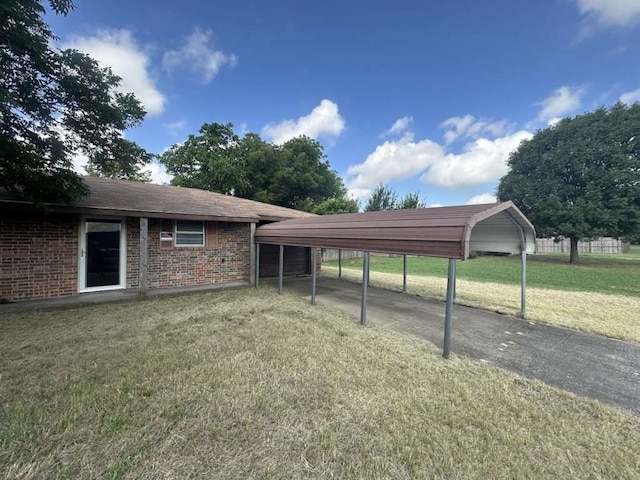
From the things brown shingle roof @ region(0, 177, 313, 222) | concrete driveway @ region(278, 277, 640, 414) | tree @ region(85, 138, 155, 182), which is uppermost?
tree @ region(85, 138, 155, 182)

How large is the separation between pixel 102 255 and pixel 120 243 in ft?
1.83

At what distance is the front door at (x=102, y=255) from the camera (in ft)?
24.6

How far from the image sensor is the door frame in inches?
291

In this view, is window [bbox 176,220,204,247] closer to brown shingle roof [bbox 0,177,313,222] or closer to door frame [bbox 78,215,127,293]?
brown shingle roof [bbox 0,177,313,222]

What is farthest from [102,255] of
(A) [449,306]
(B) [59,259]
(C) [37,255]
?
(A) [449,306]

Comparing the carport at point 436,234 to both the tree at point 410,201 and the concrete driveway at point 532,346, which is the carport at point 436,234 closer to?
the concrete driveway at point 532,346

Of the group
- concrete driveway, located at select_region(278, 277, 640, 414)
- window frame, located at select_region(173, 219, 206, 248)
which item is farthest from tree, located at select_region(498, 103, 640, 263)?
window frame, located at select_region(173, 219, 206, 248)

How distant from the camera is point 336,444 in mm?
2361

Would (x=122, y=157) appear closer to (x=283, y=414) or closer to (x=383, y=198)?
(x=283, y=414)

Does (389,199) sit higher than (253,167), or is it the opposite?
(253,167)

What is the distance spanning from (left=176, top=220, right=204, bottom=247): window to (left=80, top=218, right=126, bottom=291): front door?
142 cm

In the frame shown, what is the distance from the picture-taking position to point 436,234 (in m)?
4.30

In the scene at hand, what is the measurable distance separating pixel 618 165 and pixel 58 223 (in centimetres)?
2663

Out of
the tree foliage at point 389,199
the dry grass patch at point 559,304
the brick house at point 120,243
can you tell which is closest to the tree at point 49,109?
the brick house at point 120,243
